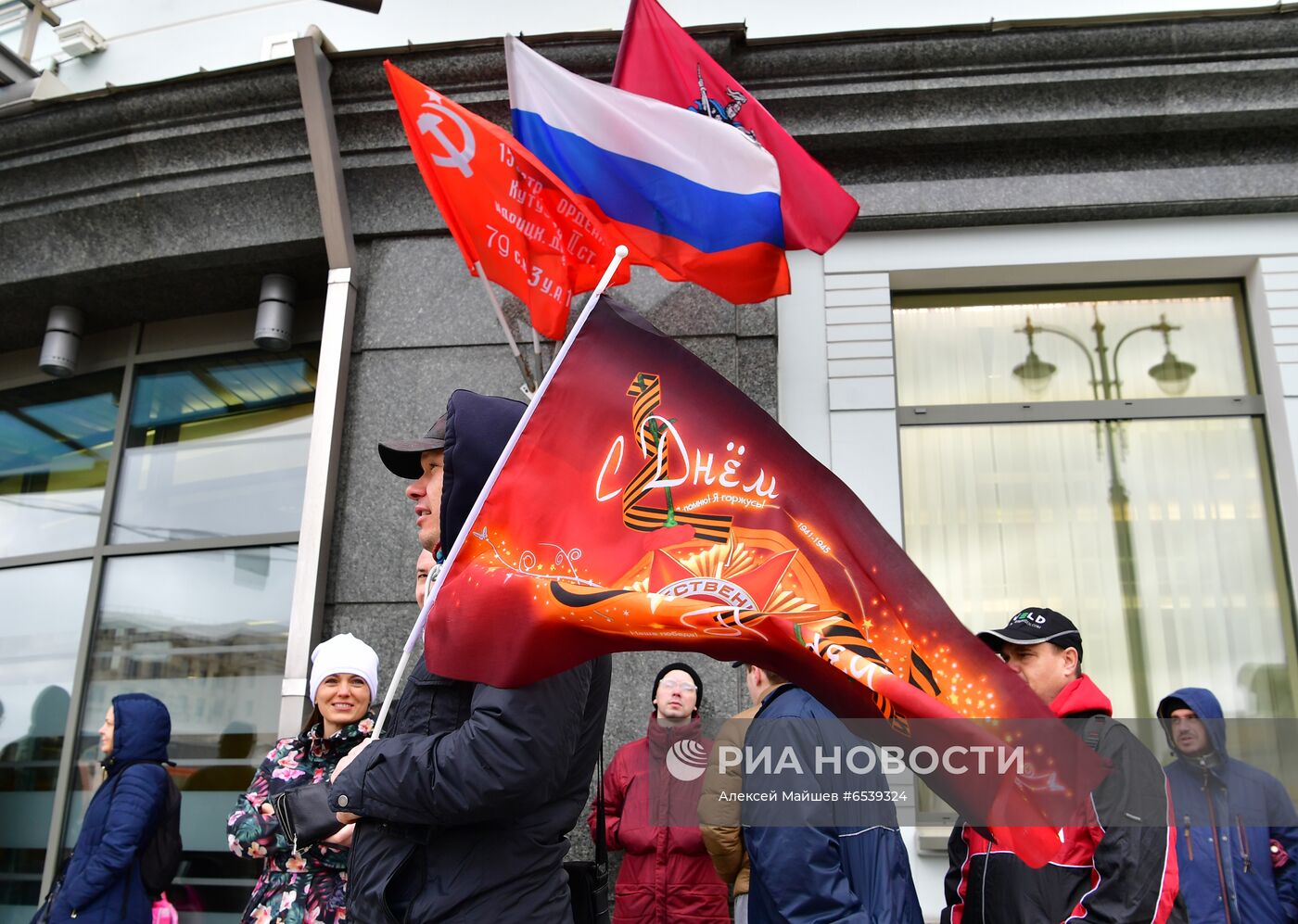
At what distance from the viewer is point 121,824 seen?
16.0 feet

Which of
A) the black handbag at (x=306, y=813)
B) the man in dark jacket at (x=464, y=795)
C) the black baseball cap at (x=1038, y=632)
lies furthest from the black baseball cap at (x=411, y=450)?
the black baseball cap at (x=1038, y=632)

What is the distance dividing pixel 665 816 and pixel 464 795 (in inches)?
110

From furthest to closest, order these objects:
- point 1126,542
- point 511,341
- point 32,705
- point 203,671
Result: 1. point 32,705
2. point 203,671
3. point 1126,542
4. point 511,341

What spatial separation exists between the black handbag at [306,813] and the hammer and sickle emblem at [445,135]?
3.04 meters

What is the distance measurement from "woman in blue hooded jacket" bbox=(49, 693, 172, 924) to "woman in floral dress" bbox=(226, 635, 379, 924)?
1235 millimetres

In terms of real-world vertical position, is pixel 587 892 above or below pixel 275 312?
below

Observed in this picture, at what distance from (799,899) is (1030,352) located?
414cm

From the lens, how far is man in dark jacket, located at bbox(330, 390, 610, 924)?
2377 millimetres

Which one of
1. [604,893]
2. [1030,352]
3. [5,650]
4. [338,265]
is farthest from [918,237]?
[5,650]

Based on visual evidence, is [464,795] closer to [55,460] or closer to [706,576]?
[706,576]

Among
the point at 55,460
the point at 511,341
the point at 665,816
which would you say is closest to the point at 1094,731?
the point at 665,816

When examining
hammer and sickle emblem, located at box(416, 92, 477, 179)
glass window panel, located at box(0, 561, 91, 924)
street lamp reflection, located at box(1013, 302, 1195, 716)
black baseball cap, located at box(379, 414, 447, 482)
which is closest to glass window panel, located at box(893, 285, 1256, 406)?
street lamp reflection, located at box(1013, 302, 1195, 716)

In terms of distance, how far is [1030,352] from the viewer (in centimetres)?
633

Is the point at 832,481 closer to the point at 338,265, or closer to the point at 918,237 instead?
the point at 918,237
